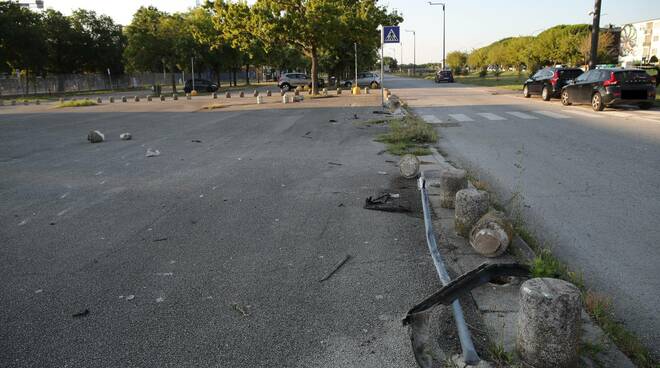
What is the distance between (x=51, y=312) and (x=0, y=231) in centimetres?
259

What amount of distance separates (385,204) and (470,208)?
164 cm

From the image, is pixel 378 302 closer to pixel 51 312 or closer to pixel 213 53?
pixel 51 312

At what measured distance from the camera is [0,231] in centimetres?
568

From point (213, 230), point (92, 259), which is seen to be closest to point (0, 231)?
point (92, 259)

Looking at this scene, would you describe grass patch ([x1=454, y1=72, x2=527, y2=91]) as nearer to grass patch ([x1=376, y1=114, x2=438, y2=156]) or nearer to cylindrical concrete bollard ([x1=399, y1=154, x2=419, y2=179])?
grass patch ([x1=376, y1=114, x2=438, y2=156])

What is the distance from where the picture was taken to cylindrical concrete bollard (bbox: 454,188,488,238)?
491 cm

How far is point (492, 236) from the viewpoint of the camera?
14.5 feet

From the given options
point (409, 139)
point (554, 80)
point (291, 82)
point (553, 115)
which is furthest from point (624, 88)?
point (291, 82)

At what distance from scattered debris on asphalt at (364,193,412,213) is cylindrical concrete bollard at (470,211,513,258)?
164 centimetres

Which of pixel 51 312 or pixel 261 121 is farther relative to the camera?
pixel 261 121

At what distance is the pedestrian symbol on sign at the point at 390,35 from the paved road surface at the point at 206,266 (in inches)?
487

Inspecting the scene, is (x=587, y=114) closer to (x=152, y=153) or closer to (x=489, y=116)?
(x=489, y=116)

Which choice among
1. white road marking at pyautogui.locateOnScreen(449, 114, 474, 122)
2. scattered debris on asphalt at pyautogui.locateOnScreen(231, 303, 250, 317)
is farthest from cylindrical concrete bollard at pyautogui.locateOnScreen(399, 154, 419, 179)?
white road marking at pyautogui.locateOnScreen(449, 114, 474, 122)

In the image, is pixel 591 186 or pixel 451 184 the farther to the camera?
pixel 591 186
